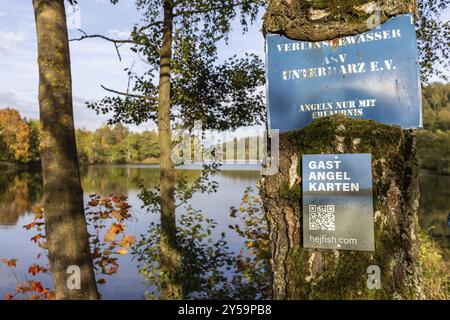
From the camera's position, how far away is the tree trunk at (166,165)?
8156mm

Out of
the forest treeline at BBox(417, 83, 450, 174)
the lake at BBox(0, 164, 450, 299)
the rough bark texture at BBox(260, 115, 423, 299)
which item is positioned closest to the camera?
the rough bark texture at BBox(260, 115, 423, 299)

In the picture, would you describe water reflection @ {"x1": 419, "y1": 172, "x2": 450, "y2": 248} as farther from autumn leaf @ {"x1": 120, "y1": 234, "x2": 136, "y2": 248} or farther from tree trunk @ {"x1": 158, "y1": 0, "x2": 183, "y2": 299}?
autumn leaf @ {"x1": 120, "y1": 234, "x2": 136, "y2": 248}

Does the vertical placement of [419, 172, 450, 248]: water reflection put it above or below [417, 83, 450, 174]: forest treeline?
below

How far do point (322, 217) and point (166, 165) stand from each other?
20.0 ft

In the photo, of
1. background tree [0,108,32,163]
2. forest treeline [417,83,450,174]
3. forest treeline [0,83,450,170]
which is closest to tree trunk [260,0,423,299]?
forest treeline [0,83,450,170]

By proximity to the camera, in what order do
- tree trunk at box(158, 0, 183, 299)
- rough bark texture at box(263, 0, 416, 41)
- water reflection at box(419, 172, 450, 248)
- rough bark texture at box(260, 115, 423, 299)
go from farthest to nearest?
1. water reflection at box(419, 172, 450, 248)
2. tree trunk at box(158, 0, 183, 299)
3. rough bark texture at box(263, 0, 416, 41)
4. rough bark texture at box(260, 115, 423, 299)

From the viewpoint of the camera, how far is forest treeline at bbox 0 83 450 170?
50156 millimetres

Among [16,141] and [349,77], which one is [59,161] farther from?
[16,141]

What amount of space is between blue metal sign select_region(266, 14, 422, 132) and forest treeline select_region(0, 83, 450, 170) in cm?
2487

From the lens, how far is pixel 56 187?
11.5 ft

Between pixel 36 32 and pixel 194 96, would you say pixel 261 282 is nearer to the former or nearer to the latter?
pixel 194 96

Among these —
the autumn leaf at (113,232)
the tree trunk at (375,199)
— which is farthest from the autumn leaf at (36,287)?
the tree trunk at (375,199)

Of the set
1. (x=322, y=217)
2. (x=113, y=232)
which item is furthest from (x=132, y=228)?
(x=322, y=217)

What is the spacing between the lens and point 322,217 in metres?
2.82
